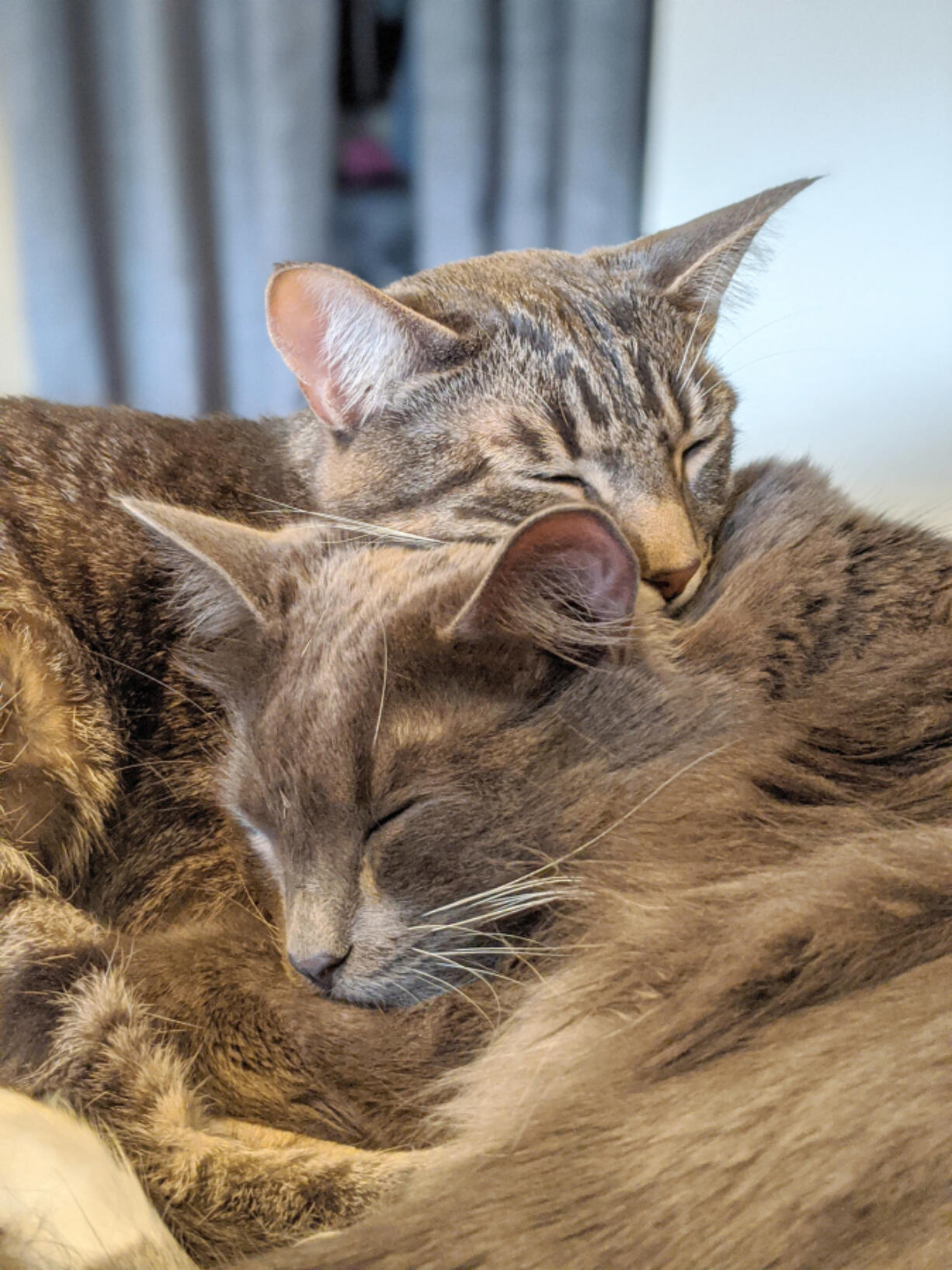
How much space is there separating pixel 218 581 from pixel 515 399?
49 centimetres

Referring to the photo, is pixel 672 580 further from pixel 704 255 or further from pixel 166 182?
pixel 166 182

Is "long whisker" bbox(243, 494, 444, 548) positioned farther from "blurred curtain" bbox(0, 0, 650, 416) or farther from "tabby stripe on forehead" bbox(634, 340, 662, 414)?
"blurred curtain" bbox(0, 0, 650, 416)

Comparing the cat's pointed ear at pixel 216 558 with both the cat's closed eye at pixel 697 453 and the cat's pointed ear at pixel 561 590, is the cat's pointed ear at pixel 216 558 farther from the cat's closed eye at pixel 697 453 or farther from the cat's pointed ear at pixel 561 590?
the cat's closed eye at pixel 697 453

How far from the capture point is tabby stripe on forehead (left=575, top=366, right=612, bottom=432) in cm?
135

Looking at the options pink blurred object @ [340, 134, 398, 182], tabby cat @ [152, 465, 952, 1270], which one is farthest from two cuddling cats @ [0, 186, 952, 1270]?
pink blurred object @ [340, 134, 398, 182]

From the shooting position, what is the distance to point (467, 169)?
2607 millimetres

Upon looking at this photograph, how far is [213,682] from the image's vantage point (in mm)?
1220

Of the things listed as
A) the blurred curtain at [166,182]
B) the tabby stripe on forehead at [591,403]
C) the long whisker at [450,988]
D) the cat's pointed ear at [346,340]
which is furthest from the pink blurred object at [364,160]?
the long whisker at [450,988]

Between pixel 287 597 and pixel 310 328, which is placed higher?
pixel 310 328

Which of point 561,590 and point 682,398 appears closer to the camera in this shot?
point 561,590

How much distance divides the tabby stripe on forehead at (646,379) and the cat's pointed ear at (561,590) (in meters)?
0.50

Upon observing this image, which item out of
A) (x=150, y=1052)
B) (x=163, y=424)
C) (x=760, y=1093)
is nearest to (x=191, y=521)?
(x=163, y=424)

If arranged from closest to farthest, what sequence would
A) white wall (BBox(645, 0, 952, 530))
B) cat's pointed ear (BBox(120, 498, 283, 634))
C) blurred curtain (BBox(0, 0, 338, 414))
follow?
cat's pointed ear (BBox(120, 498, 283, 634)) < white wall (BBox(645, 0, 952, 530)) < blurred curtain (BBox(0, 0, 338, 414))

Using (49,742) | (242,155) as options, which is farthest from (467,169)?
(49,742)
